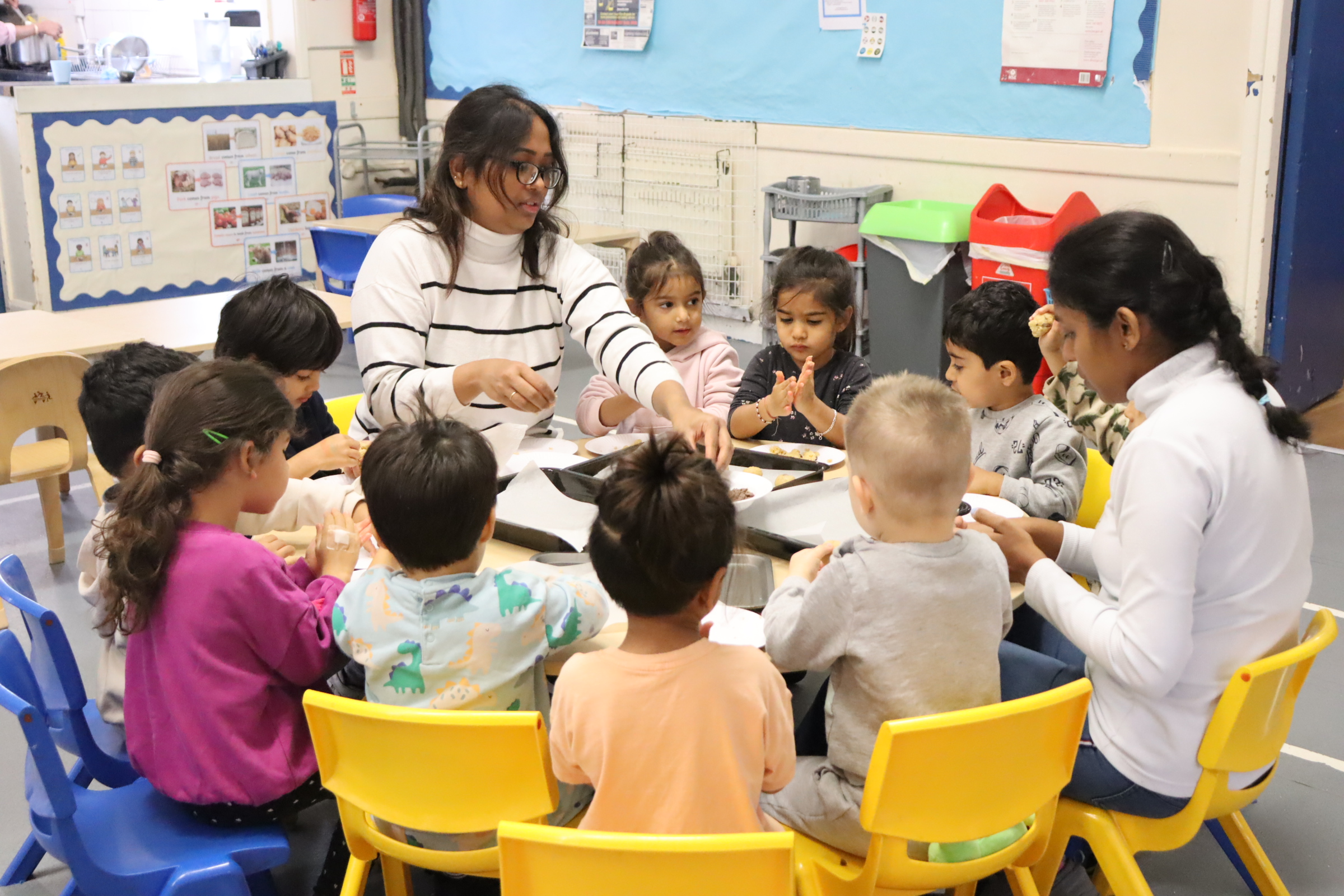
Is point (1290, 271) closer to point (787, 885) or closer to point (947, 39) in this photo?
point (947, 39)

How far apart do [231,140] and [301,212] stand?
0.54 meters

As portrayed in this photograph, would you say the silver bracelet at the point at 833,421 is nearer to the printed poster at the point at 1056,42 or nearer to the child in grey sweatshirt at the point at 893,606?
the child in grey sweatshirt at the point at 893,606

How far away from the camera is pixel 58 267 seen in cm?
577

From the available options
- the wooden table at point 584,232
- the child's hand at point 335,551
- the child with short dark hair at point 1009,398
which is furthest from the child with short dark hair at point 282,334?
the wooden table at point 584,232

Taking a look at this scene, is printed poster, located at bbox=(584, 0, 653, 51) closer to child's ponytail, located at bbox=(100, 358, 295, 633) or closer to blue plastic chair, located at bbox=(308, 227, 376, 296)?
blue plastic chair, located at bbox=(308, 227, 376, 296)

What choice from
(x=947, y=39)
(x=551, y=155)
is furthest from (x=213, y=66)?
(x=551, y=155)

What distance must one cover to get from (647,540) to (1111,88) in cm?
369

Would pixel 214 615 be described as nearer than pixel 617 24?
Yes

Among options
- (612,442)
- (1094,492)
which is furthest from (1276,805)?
(612,442)

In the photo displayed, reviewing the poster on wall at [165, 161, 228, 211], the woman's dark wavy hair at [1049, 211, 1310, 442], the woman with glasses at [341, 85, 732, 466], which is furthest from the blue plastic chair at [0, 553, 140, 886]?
the poster on wall at [165, 161, 228, 211]

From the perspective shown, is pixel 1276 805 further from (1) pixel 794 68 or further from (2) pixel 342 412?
(1) pixel 794 68

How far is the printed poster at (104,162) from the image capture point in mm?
5789

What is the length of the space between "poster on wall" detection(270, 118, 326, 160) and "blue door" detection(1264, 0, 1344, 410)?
16.0 ft

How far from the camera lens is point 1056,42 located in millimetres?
4367
